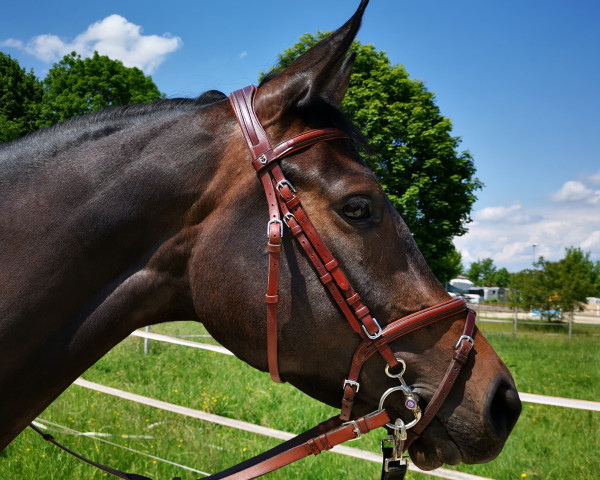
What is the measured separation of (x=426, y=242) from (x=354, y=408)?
2183cm

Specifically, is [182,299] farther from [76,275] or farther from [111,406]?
[111,406]

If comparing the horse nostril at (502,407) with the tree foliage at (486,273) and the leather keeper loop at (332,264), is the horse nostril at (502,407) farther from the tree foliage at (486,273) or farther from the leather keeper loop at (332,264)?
the tree foliage at (486,273)

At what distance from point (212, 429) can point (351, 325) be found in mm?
4687

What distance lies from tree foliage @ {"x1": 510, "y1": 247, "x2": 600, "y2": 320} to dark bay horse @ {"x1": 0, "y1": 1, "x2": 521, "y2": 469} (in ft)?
90.0

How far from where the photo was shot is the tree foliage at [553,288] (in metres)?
26.2

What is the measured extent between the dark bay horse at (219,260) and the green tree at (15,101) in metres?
6.60

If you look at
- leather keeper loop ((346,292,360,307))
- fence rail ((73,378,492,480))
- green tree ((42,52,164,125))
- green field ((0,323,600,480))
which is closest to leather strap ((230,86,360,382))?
leather keeper loop ((346,292,360,307))

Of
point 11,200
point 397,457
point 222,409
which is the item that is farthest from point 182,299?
point 222,409

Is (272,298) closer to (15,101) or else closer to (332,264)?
(332,264)

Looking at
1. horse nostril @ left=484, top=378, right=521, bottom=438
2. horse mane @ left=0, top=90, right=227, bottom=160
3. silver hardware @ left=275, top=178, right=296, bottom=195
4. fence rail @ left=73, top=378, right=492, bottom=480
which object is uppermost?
horse mane @ left=0, top=90, right=227, bottom=160

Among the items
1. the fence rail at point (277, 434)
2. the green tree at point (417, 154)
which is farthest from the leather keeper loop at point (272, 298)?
the green tree at point (417, 154)

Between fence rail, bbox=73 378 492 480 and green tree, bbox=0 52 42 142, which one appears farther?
green tree, bbox=0 52 42 142

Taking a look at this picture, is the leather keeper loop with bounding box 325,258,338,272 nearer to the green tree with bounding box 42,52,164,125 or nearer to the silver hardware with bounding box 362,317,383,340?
the silver hardware with bounding box 362,317,383,340

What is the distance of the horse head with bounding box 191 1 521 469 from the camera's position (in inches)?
67.6
